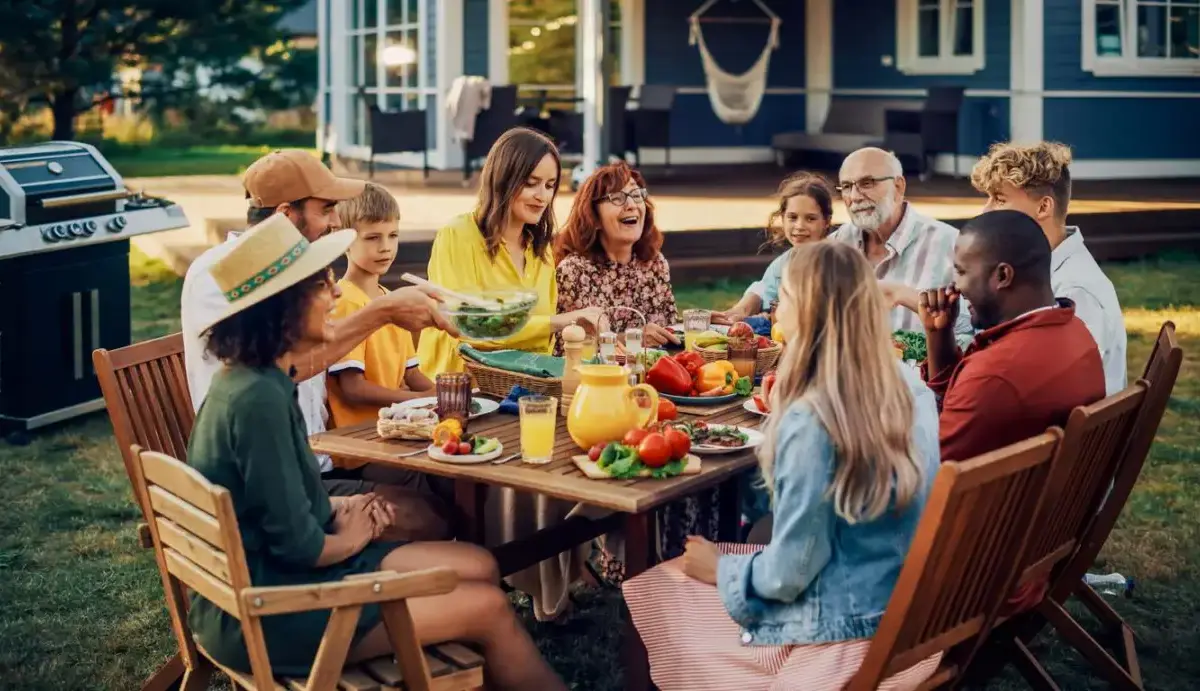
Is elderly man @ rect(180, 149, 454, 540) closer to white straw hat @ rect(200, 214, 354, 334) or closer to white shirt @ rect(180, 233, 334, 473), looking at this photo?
white shirt @ rect(180, 233, 334, 473)

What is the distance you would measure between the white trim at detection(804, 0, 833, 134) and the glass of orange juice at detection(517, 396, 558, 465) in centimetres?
1310

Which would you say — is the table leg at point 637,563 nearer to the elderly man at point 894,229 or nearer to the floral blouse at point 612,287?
the floral blouse at point 612,287

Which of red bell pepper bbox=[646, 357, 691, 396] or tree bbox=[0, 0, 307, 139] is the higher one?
tree bbox=[0, 0, 307, 139]

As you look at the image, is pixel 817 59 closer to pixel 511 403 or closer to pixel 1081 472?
pixel 511 403

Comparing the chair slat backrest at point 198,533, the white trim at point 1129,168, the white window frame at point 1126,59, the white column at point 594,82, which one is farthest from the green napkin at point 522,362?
the white window frame at point 1126,59

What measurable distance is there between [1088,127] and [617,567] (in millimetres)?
10523

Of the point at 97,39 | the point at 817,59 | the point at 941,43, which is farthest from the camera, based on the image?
the point at 97,39

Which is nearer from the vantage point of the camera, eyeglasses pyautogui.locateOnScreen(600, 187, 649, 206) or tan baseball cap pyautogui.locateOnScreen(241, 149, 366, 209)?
tan baseball cap pyautogui.locateOnScreen(241, 149, 366, 209)

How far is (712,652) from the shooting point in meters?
2.80

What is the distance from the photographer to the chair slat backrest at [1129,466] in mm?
3319

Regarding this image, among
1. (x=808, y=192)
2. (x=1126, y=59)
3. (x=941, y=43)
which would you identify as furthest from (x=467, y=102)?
(x=808, y=192)

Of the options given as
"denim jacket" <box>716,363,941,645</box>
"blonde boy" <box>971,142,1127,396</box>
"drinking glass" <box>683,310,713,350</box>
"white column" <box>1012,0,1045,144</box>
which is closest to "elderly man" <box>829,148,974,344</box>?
"blonde boy" <box>971,142,1127,396</box>

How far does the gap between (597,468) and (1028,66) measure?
1122 centimetres

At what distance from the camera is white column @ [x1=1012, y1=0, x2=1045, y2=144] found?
43.2ft
